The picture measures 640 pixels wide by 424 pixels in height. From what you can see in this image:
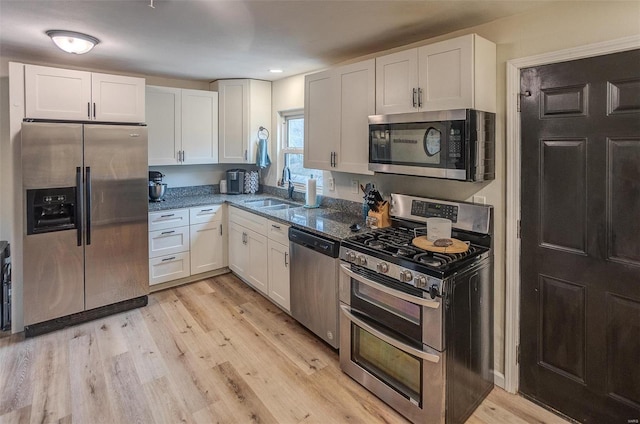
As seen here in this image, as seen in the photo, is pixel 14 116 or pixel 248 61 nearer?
pixel 14 116

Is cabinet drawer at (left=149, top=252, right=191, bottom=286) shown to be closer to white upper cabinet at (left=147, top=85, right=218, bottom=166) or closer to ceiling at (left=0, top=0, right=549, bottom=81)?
white upper cabinet at (left=147, top=85, right=218, bottom=166)

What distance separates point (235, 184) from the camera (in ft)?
15.4

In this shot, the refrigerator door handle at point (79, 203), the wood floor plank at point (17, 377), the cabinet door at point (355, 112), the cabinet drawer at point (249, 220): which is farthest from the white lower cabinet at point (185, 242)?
the cabinet door at point (355, 112)

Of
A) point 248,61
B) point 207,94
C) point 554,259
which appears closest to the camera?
point 554,259

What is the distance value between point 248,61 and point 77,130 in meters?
1.60

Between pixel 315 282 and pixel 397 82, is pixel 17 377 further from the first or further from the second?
pixel 397 82

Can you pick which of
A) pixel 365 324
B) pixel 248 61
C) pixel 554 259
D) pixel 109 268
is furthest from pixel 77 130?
pixel 554 259

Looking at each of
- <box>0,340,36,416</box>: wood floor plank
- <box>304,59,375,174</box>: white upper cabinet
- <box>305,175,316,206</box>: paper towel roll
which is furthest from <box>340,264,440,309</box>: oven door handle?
<box>0,340,36,416</box>: wood floor plank

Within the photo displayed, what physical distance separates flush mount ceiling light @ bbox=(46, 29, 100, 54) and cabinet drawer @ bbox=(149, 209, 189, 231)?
5.24 ft

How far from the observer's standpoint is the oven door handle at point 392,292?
1956 mm

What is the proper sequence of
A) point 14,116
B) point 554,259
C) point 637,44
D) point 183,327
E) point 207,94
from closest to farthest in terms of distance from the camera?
1. point 637,44
2. point 554,259
3. point 14,116
4. point 183,327
5. point 207,94

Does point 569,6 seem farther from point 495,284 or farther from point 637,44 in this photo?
point 495,284

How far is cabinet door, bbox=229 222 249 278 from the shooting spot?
4.01m

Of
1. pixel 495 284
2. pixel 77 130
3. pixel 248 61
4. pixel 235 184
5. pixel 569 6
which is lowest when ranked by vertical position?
pixel 495 284
